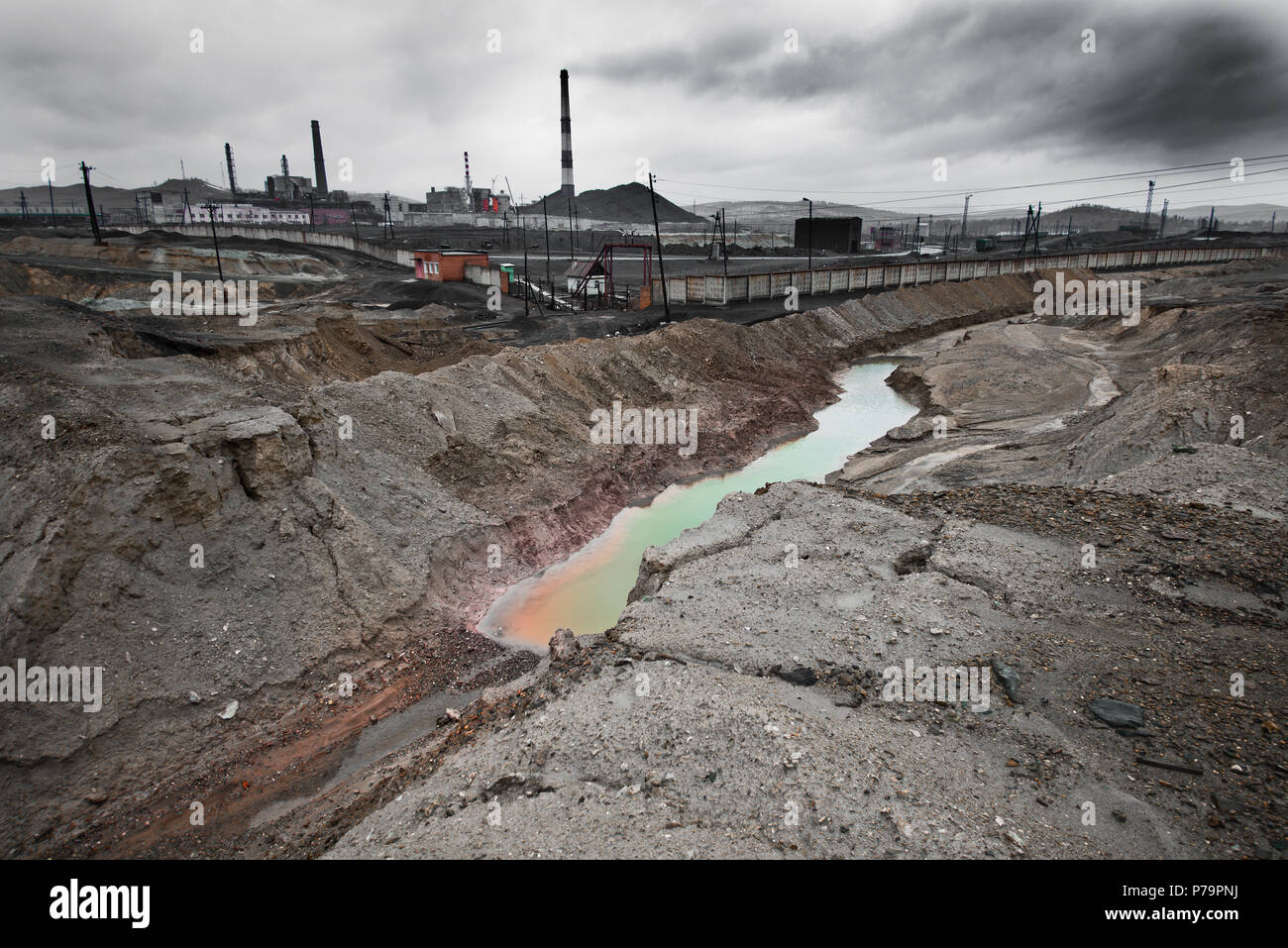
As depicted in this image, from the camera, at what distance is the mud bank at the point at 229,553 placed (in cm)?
866

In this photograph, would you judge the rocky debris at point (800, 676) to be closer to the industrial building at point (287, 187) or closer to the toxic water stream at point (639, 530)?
the toxic water stream at point (639, 530)

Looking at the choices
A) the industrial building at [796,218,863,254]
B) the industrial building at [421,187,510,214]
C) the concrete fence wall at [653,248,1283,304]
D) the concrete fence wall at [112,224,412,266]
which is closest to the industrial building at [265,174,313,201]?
the industrial building at [421,187,510,214]

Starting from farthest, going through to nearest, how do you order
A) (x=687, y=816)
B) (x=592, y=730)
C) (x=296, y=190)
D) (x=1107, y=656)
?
(x=296, y=190)
(x=1107, y=656)
(x=592, y=730)
(x=687, y=816)

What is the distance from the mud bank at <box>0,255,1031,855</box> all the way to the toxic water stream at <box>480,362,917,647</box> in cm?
60

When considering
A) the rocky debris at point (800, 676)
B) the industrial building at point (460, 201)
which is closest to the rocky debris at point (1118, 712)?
the rocky debris at point (800, 676)

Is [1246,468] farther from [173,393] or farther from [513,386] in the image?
[173,393]

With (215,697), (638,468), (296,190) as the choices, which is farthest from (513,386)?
(296,190)

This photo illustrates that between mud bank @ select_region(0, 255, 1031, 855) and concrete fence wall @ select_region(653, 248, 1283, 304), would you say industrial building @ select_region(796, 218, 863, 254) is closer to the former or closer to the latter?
concrete fence wall @ select_region(653, 248, 1283, 304)

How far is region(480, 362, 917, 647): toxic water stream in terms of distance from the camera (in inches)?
524

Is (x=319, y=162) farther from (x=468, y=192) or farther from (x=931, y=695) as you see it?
(x=931, y=695)

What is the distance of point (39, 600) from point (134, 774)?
2715mm

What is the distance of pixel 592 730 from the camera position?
287 inches

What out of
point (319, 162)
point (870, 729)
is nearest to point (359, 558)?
point (870, 729)

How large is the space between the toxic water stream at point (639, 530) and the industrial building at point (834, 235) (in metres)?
60.0
